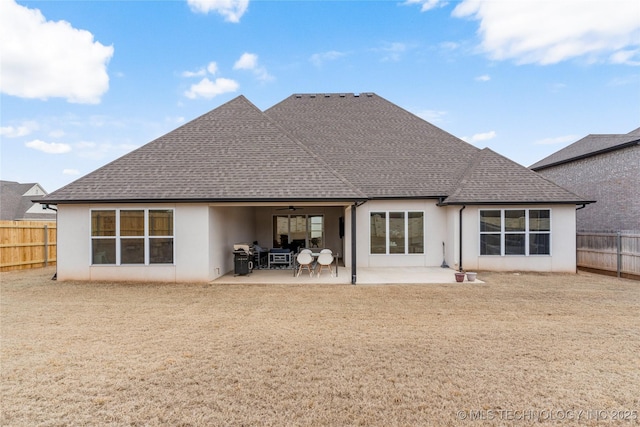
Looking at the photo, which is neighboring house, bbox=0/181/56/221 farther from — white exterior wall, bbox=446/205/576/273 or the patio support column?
white exterior wall, bbox=446/205/576/273

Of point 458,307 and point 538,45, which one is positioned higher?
point 538,45

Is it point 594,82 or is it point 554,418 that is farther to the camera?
point 594,82

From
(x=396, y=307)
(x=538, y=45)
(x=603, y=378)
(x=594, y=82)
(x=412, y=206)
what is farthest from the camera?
(x=594, y=82)

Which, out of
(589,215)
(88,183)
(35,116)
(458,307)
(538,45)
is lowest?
(458,307)

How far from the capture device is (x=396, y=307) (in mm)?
7539

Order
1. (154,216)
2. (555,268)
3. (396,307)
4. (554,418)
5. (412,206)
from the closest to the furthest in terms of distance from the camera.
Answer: (554,418)
(396,307)
(154,216)
(555,268)
(412,206)

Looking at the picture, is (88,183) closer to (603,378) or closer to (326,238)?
(326,238)

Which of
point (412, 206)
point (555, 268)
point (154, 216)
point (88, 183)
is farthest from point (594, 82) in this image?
point (88, 183)

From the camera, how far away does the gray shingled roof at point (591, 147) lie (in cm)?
1580

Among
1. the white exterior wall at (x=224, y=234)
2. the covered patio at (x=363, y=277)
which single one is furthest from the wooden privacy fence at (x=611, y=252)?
the white exterior wall at (x=224, y=234)

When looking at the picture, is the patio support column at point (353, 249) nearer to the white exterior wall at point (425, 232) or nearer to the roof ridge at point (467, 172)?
the white exterior wall at point (425, 232)

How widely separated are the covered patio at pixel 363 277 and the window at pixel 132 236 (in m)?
2.18

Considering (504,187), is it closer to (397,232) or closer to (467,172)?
(467,172)

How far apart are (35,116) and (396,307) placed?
27.0m
